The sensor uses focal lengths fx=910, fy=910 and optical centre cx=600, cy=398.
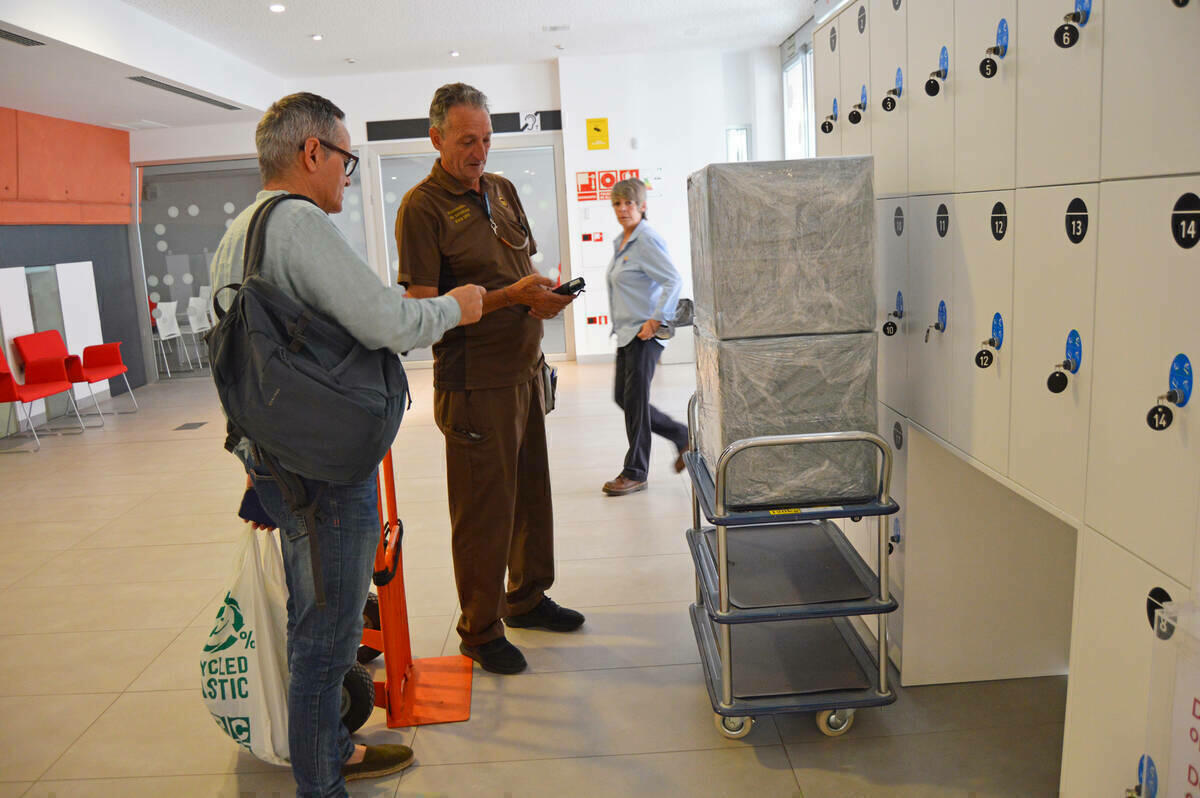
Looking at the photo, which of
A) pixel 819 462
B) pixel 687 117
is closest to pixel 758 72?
pixel 687 117

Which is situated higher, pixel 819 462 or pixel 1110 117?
pixel 1110 117

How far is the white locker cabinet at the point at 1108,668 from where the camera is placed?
1.54m

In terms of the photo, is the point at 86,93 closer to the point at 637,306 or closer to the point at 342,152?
the point at 637,306

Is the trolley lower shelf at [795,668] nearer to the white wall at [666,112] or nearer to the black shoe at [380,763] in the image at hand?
the black shoe at [380,763]

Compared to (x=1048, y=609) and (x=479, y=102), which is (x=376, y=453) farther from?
(x=1048, y=609)

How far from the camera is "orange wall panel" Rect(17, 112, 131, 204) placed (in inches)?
316

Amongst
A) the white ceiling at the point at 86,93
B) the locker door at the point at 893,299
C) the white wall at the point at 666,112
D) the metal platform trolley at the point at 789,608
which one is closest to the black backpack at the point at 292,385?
the metal platform trolley at the point at 789,608

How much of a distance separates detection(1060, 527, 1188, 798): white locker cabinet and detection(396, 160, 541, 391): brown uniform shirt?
171 centimetres

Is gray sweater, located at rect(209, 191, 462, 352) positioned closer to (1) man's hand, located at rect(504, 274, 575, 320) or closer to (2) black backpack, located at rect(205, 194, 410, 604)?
(2) black backpack, located at rect(205, 194, 410, 604)

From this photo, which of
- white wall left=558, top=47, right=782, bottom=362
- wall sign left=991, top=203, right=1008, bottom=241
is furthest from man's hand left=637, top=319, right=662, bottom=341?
white wall left=558, top=47, right=782, bottom=362

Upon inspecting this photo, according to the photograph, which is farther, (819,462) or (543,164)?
(543,164)

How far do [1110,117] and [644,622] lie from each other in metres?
2.31

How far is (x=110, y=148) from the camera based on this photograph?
9727 mm

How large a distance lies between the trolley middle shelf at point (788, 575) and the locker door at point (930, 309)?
1.53 ft
